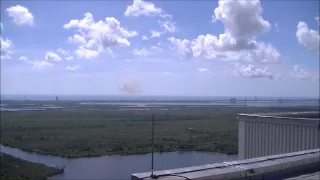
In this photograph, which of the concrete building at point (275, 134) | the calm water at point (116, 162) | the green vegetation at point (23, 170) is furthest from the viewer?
the calm water at point (116, 162)

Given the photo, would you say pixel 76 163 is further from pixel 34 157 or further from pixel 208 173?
pixel 208 173

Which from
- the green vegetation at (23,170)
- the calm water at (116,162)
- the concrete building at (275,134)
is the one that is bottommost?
the calm water at (116,162)

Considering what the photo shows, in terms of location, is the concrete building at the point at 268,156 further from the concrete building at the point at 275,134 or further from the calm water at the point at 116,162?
the calm water at the point at 116,162

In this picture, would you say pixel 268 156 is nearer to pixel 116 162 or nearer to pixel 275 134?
pixel 275 134

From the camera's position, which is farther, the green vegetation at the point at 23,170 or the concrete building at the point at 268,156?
the green vegetation at the point at 23,170

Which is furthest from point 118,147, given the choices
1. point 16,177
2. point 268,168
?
point 268,168

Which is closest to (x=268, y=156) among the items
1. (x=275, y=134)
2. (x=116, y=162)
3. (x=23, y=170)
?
(x=275, y=134)

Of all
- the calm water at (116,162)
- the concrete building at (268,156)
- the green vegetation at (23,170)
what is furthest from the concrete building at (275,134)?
the green vegetation at (23,170)
